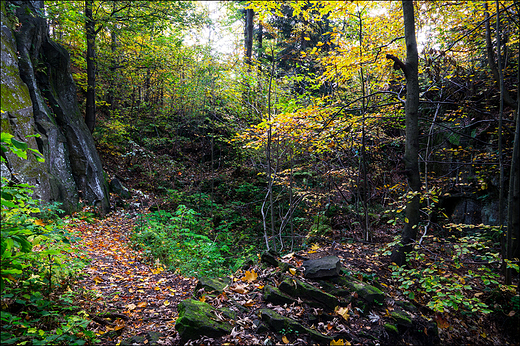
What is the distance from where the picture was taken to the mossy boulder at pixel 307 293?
3736 millimetres

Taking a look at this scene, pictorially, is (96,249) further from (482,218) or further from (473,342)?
(482,218)

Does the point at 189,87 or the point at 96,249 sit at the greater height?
the point at 189,87

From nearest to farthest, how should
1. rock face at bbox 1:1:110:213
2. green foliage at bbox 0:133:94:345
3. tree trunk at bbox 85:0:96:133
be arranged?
green foliage at bbox 0:133:94:345, rock face at bbox 1:1:110:213, tree trunk at bbox 85:0:96:133

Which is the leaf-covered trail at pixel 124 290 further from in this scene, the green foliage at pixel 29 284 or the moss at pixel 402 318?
the moss at pixel 402 318

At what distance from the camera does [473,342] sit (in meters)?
4.02

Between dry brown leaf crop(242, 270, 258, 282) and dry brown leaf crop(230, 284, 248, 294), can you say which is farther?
dry brown leaf crop(242, 270, 258, 282)

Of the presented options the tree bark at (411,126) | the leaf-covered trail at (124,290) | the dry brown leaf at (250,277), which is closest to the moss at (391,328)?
the tree bark at (411,126)

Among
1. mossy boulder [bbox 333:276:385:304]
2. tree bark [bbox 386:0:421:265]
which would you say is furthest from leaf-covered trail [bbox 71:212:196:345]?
tree bark [bbox 386:0:421:265]

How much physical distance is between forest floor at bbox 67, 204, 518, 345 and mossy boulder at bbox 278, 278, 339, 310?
14.5 inches

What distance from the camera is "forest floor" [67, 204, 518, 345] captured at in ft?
11.0

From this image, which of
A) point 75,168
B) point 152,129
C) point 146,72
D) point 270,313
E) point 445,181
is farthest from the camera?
point 152,129

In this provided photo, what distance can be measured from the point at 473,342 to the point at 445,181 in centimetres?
447

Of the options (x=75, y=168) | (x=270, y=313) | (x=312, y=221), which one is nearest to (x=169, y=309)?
(x=270, y=313)

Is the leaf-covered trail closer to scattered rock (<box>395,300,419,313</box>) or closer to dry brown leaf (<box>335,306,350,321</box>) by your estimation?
dry brown leaf (<box>335,306,350,321</box>)
